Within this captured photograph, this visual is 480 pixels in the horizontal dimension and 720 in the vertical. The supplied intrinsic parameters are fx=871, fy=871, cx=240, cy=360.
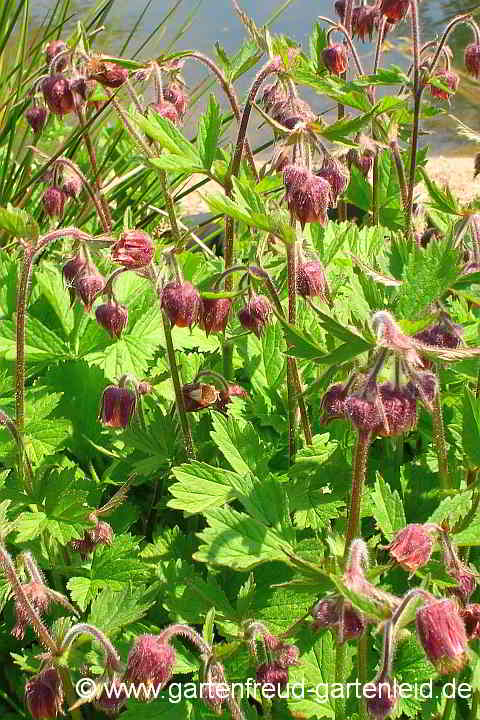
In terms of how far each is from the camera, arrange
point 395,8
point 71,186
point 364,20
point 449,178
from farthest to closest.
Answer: point 449,178, point 364,20, point 71,186, point 395,8

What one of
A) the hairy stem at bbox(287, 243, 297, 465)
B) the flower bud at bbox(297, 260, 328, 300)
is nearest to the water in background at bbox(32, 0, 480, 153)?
the hairy stem at bbox(287, 243, 297, 465)

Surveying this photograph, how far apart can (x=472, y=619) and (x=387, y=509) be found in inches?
12.5

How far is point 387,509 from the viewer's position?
6.95 feet

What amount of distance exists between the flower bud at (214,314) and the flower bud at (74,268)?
0.43 meters

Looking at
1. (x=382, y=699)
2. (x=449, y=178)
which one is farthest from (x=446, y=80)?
(x=449, y=178)

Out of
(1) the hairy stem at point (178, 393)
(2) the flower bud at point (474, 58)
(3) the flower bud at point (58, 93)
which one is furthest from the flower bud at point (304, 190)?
(2) the flower bud at point (474, 58)

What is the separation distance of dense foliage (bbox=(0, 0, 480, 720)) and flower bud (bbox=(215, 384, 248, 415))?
12 millimetres

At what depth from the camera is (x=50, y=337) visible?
291 centimetres

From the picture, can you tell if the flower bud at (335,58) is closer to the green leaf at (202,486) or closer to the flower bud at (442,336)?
the flower bud at (442,336)

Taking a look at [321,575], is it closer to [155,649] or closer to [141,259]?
[155,649]

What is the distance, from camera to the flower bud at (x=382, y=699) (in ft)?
5.51

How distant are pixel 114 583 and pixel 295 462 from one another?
595 mm

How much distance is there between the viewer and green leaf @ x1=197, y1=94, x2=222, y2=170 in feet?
7.84

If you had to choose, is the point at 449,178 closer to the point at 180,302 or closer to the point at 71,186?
the point at 71,186
